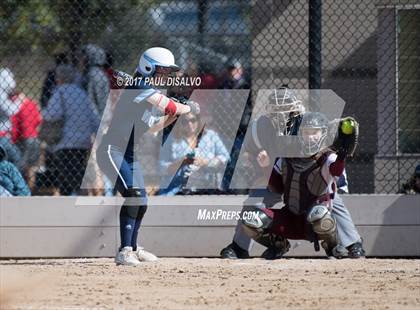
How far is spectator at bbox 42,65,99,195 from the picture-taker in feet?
33.4

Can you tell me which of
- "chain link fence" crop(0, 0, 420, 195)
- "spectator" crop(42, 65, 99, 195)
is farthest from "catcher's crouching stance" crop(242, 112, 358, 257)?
"spectator" crop(42, 65, 99, 195)

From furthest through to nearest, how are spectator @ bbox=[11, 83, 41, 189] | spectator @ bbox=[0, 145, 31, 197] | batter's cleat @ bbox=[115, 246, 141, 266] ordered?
1. spectator @ bbox=[11, 83, 41, 189]
2. spectator @ bbox=[0, 145, 31, 197]
3. batter's cleat @ bbox=[115, 246, 141, 266]

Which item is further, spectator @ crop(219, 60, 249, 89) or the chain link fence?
spectator @ crop(219, 60, 249, 89)

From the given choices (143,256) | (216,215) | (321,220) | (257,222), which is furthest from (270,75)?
(143,256)

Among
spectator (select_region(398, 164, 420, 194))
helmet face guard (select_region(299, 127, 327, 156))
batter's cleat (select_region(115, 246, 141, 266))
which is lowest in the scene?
batter's cleat (select_region(115, 246, 141, 266))

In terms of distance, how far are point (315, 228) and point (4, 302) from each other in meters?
3.15

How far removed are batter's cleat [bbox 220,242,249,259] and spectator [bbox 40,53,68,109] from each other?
2943 mm

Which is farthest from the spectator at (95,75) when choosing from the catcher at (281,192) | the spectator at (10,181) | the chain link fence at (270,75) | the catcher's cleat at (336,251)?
the catcher's cleat at (336,251)

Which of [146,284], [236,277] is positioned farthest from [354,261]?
[146,284]

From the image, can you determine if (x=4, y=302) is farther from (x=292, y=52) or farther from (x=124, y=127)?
(x=292, y=52)

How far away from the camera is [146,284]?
23.7ft

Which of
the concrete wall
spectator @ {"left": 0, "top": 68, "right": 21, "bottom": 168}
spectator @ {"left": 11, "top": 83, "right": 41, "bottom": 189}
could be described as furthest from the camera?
spectator @ {"left": 11, "top": 83, "right": 41, "bottom": 189}

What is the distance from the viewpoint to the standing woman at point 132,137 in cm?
860

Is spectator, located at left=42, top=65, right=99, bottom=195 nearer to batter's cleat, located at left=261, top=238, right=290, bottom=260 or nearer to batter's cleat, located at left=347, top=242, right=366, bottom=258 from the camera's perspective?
batter's cleat, located at left=261, top=238, right=290, bottom=260
